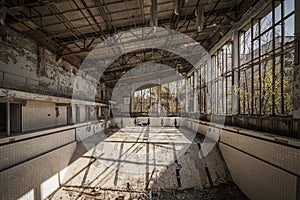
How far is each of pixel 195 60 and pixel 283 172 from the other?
454 inches

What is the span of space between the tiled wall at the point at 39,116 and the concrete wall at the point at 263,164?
703 centimetres

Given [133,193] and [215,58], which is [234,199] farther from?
[215,58]

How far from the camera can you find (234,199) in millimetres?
5383

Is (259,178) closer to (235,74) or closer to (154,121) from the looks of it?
(235,74)

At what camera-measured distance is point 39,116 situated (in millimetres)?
7504

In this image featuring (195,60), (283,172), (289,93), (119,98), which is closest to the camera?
(283,172)

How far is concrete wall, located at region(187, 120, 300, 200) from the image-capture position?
3732 millimetres

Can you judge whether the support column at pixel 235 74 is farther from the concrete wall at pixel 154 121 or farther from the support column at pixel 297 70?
the concrete wall at pixel 154 121

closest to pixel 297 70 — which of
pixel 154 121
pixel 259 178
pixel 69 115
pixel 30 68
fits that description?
pixel 259 178

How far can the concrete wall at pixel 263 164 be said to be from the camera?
3732 mm

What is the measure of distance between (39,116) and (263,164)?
24.8 feet

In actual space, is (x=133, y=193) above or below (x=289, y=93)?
below

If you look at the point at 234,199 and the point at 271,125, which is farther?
the point at 234,199

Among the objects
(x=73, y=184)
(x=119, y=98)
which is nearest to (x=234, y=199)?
(x=73, y=184)
